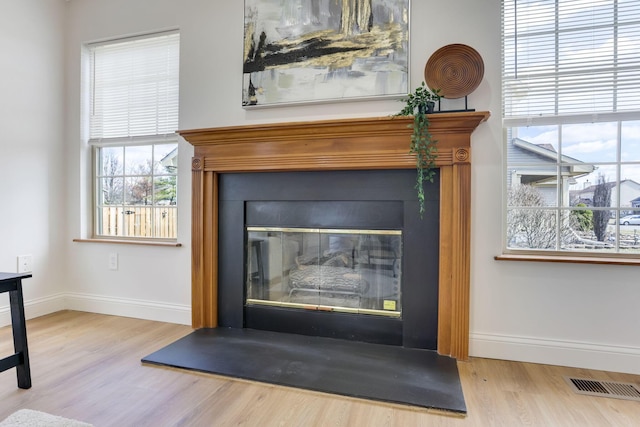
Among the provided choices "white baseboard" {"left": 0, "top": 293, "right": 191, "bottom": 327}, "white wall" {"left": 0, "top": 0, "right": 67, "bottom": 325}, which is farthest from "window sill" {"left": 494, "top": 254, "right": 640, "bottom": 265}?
"white wall" {"left": 0, "top": 0, "right": 67, "bottom": 325}

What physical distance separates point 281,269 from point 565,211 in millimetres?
1934

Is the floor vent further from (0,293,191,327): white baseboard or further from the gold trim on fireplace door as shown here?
(0,293,191,327): white baseboard

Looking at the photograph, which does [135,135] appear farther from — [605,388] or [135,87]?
[605,388]

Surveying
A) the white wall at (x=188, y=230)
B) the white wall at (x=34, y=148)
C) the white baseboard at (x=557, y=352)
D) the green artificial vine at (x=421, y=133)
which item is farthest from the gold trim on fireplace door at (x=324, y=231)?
the white wall at (x=34, y=148)

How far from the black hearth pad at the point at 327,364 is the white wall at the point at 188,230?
470 mm

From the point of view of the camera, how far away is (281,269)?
2.58 metres

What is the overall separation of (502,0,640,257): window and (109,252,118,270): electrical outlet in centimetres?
304

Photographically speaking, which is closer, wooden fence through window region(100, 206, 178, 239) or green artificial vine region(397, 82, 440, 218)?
green artificial vine region(397, 82, 440, 218)

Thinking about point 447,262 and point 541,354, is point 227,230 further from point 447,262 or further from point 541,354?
point 541,354

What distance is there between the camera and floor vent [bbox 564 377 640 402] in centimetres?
172

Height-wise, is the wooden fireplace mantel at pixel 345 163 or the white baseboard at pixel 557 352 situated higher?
the wooden fireplace mantel at pixel 345 163

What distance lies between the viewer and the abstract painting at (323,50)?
226cm

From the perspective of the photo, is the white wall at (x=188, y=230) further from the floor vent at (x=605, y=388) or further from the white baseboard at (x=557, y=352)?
the floor vent at (x=605, y=388)

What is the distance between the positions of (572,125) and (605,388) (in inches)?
59.4
